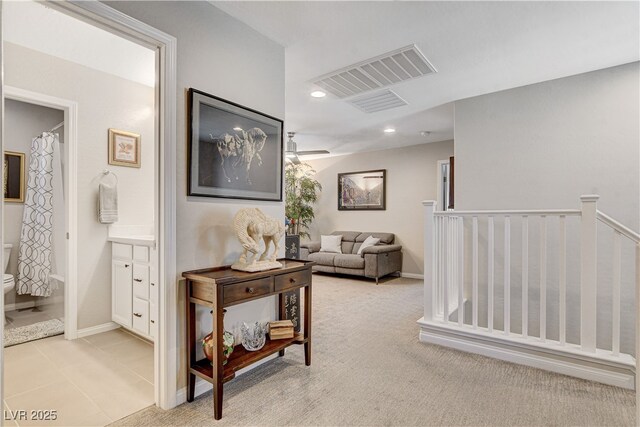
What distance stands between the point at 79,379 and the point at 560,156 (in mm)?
4441

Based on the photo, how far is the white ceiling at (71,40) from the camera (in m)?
2.29

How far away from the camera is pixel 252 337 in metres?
2.17

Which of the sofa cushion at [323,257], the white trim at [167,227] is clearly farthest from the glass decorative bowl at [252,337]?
the sofa cushion at [323,257]

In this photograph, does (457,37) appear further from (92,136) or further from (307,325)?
(92,136)

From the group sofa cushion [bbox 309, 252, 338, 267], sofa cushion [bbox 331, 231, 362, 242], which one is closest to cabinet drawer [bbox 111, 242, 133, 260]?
sofa cushion [bbox 309, 252, 338, 267]

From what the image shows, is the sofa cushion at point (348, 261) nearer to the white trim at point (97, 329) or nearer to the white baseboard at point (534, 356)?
the white baseboard at point (534, 356)

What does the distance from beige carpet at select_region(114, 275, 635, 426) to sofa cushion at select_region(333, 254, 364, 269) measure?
105 inches

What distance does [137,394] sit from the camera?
6.66ft

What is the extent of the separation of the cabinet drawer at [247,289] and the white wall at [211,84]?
0.34 m

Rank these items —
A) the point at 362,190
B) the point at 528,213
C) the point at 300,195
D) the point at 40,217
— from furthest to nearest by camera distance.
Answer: the point at 300,195 < the point at 362,190 < the point at 40,217 < the point at 528,213

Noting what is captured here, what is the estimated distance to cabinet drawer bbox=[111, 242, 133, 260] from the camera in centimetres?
293

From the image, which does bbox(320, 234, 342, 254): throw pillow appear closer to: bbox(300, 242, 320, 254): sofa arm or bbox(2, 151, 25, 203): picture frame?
bbox(300, 242, 320, 254): sofa arm

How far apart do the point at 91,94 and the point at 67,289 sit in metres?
1.81

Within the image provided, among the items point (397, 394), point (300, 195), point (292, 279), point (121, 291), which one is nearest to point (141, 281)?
point (121, 291)
